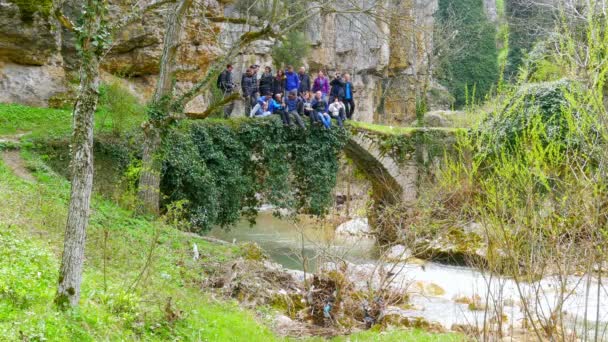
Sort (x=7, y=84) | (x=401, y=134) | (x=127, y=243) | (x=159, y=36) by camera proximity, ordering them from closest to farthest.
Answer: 1. (x=127, y=243)
2. (x=7, y=84)
3. (x=159, y=36)
4. (x=401, y=134)

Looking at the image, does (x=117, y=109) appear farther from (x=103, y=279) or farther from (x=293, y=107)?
(x=103, y=279)

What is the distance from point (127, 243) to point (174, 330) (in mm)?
3322

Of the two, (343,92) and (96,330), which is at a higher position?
(343,92)

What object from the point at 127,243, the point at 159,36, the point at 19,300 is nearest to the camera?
the point at 19,300

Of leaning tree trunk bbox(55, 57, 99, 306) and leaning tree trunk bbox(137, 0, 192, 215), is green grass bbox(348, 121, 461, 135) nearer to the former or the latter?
leaning tree trunk bbox(137, 0, 192, 215)

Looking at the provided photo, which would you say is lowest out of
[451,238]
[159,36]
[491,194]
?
[451,238]

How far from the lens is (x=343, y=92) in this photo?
724 inches

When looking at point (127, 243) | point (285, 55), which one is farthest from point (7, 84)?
point (285, 55)

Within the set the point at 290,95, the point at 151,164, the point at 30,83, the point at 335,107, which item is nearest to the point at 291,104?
the point at 290,95

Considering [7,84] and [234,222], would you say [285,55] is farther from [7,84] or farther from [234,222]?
[7,84]

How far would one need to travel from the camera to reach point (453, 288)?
45.3 ft

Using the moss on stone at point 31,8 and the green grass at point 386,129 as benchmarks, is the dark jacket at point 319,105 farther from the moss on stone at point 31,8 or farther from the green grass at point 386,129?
the moss on stone at point 31,8

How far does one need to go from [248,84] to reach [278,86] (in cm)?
105

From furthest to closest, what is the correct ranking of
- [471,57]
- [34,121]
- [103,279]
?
[471,57] < [34,121] < [103,279]
